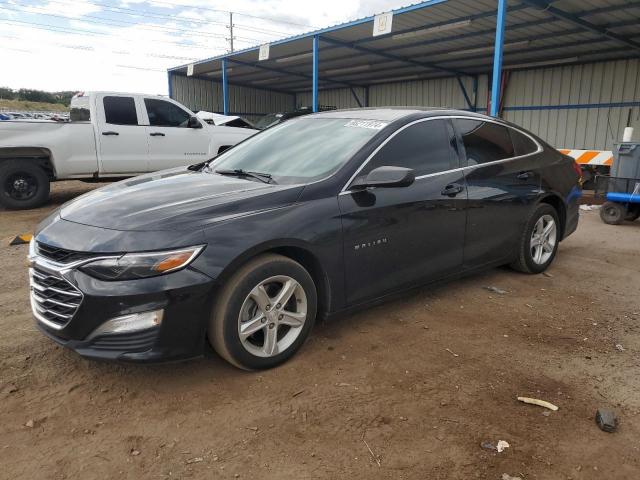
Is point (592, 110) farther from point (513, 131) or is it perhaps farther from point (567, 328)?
point (567, 328)

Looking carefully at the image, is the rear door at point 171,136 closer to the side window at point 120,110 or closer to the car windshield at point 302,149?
the side window at point 120,110

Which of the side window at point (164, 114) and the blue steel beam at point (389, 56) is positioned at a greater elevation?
the blue steel beam at point (389, 56)

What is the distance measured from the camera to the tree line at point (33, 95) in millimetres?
49969

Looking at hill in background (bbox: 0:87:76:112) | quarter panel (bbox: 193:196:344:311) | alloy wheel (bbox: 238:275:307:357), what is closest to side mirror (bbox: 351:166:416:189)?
quarter panel (bbox: 193:196:344:311)

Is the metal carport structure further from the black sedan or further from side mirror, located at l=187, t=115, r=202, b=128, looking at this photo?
the black sedan

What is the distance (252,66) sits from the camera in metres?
20.5

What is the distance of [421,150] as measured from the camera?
3822mm

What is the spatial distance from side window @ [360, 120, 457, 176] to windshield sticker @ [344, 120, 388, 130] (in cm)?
14

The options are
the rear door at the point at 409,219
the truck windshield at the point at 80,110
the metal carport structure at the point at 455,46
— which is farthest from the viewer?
the metal carport structure at the point at 455,46

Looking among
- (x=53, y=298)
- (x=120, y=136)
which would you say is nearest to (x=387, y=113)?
(x=53, y=298)

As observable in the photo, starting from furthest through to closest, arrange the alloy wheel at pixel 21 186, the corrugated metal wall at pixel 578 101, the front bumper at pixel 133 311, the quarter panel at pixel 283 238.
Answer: the corrugated metal wall at pixel 578 101
the alloy wheel at pixel 21 186
the quarter panel at pixel 283 238
the front bumper at pixel 133 311

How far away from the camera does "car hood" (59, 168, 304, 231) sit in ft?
8.99

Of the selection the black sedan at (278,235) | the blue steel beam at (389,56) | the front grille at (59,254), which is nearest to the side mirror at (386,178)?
the black sedan at (278,235)

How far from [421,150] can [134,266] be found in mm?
2285
